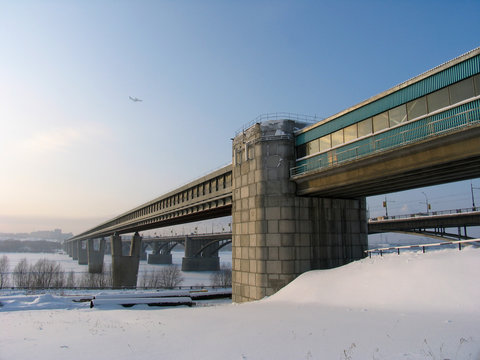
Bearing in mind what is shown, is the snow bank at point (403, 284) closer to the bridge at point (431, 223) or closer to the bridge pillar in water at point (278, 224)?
the bridge pillar in water at point (278, 224)

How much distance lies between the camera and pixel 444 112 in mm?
17031

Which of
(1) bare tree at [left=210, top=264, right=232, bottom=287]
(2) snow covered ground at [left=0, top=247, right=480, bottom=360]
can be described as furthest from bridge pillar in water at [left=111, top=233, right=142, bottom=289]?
(2) snow covered ground at [left=0, top=247, right=480, bottom=360]

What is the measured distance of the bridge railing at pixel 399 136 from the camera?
52.6ft

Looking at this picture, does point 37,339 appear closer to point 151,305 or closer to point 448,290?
point 151,305

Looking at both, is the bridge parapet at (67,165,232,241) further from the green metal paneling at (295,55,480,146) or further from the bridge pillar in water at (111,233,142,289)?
the green metal paneling at (295,55,480,146)

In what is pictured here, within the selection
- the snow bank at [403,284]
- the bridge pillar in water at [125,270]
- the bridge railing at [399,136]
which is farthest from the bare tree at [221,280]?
the snow bank at [403,284]

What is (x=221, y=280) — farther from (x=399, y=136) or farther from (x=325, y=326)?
(x=325, y=326)

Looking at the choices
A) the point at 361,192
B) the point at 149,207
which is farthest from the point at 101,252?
the point at 361,192

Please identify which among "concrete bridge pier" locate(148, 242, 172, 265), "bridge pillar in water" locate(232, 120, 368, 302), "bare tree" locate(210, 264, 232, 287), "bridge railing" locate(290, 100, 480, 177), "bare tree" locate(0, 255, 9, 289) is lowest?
"concrete bridge pier" locate(148, 242, 172, 265)

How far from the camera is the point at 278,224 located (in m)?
24.5

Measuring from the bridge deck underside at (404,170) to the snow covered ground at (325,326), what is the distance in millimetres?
4569

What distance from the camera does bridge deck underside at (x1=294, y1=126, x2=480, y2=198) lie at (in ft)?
51.9

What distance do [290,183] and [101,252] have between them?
405 feet

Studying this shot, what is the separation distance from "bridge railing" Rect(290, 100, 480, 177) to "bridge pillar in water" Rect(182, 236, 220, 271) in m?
93.5
